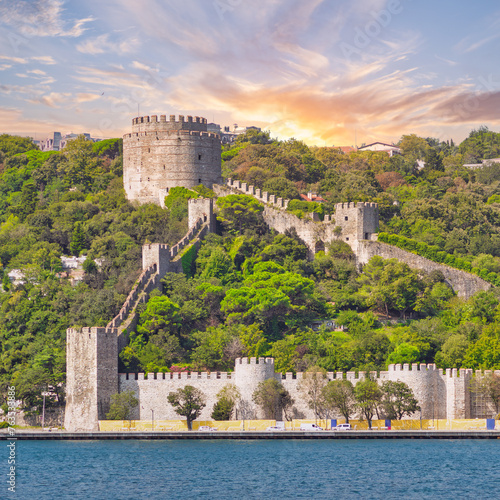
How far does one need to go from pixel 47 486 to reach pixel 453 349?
75.2 ft

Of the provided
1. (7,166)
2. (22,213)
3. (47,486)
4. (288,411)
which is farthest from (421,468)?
(7,166)

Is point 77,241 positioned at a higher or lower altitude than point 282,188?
lower

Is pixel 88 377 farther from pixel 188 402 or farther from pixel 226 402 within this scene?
pixel 226 402

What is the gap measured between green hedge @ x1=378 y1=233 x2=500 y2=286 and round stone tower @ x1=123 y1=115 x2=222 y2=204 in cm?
1429

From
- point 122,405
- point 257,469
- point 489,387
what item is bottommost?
point 257,469

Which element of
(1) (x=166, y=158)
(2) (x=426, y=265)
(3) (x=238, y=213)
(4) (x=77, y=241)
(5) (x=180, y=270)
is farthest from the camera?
(1) (x=166, y=158)

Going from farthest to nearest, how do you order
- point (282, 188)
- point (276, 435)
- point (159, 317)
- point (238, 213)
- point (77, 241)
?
point (282, 188) → point (77, 241) → point (238, 213) → point (159, 317) → point (276, 435)

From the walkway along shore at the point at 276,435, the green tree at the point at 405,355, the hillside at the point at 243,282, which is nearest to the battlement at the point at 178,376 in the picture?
the hillside at the point at 243,282

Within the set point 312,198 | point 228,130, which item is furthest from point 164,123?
point 228,130

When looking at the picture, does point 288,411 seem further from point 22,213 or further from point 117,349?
point 22,213

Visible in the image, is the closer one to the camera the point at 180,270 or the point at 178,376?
the point at 178,376

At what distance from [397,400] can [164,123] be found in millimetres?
29610

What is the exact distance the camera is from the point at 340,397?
55.3 metres

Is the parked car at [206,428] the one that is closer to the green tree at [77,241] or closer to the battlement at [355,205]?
the battlement at [355,205]
